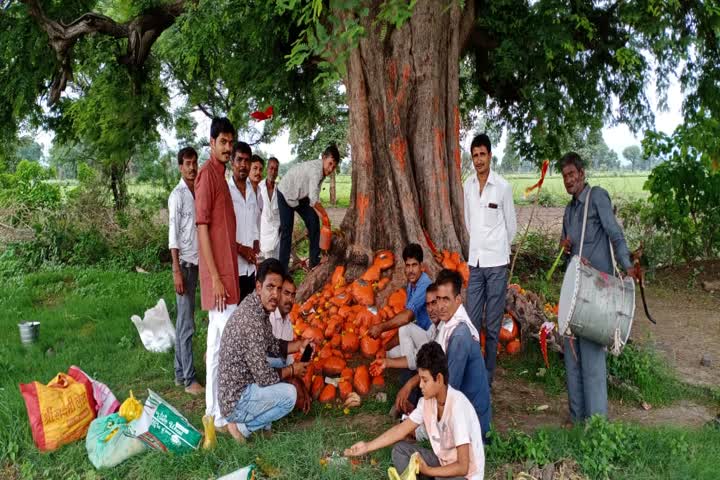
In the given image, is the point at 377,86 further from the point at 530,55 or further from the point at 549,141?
the point at 549,141

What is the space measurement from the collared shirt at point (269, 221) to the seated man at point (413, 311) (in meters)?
2.82

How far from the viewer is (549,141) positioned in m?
9.18

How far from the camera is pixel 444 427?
3025 mm

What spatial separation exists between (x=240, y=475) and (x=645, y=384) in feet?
11.5

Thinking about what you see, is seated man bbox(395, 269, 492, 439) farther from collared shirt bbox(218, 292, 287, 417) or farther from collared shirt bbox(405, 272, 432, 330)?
collared shirt bbox(218, 292, 287, 417)

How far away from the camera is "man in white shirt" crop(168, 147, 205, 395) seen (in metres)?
4.80

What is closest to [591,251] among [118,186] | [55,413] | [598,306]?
[598,306]

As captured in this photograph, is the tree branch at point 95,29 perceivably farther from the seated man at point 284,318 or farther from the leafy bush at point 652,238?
the leafy bush at point 652,238

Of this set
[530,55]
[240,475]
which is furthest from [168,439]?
[530,55]

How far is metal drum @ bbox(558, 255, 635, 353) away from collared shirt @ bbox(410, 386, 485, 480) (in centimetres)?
114

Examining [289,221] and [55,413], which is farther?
[289,221]

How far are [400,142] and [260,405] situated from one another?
339 centimetres

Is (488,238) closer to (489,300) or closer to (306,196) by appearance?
(489,300)

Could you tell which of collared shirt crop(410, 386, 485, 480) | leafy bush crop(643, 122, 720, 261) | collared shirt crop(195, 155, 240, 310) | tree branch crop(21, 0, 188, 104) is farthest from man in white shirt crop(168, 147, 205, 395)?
leafy bush crop(643, 122, 720, 261)
